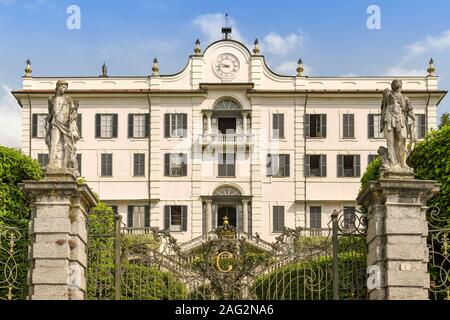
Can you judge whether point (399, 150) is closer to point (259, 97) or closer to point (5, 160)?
point (5, 160)

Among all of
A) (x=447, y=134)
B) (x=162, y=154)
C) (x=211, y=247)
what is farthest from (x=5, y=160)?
(x=162, y=154)

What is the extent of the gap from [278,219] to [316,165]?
4.24 metres

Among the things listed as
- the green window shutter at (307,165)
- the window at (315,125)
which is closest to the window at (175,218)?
the green window shutter at (307,165)

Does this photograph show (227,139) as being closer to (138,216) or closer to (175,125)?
(175,125)

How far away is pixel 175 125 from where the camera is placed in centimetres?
5416

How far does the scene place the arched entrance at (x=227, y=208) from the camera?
53.1 metres

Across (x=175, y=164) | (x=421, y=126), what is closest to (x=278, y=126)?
(x=175, y=164)

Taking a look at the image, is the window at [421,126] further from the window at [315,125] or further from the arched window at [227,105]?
the arched window at [227,105]

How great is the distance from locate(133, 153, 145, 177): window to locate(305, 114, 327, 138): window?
10.6 metres

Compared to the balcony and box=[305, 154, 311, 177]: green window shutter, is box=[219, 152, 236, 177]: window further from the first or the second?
box=[305, 154, 311, 177]: green window shutter

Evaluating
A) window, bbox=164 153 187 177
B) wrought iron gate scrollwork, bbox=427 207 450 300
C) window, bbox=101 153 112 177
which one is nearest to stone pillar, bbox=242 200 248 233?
window, bbox=164 153 187 177

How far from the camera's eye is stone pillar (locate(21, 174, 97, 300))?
56.5ft

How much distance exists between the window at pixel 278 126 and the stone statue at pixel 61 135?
120 feet
